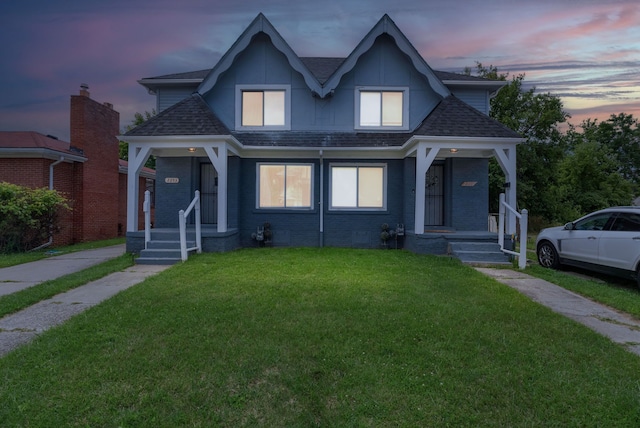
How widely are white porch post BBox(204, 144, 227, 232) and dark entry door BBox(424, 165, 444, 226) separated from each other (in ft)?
22.6

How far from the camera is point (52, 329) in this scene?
4.20m

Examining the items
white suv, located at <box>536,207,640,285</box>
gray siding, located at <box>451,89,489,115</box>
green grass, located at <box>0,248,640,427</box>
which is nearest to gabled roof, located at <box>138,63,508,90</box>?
gray siding, located at <box>451,89,489,115</box>

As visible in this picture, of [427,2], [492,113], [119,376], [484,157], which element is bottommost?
[119,376]

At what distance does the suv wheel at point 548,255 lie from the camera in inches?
361

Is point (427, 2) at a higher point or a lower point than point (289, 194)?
higher

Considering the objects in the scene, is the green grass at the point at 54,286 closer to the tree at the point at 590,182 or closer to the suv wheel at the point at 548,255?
the suv wheel at the point at 548,255

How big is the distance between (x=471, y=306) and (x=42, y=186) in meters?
14.8

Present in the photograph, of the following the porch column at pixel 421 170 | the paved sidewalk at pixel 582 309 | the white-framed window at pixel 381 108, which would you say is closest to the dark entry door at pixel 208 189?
the white-framed window at pixel 381 108

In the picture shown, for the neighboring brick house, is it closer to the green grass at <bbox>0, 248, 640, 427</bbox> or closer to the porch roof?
the porch roof

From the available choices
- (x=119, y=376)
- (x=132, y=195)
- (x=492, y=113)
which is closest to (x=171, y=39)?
(x=132, y=195)

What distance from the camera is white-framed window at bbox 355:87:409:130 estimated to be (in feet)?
40.3

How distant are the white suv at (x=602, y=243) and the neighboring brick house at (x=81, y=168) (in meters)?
16.2

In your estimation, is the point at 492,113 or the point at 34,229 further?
the point at 492,113

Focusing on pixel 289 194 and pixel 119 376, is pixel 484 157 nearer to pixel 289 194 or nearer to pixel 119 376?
pixel 289 194
